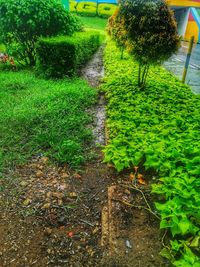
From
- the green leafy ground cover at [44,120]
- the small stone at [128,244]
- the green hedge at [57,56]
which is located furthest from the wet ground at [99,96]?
the small stone at [128,244]

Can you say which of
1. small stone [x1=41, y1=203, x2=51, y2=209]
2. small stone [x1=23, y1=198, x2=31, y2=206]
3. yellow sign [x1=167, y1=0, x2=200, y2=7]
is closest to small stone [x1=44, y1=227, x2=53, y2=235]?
small stone [x1=41, y1=203, x2=51, y2=209]

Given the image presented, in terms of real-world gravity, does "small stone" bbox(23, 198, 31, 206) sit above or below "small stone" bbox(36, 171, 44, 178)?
below

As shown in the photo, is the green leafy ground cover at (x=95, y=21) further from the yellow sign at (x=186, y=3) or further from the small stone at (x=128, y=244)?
the small stone at (x=128, y=244)

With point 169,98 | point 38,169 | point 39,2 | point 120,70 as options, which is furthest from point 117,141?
point 39,2

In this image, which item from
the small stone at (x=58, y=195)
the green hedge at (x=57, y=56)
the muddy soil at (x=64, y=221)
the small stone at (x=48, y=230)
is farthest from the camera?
the green hedge at (x=57, y=56)

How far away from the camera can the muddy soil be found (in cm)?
246

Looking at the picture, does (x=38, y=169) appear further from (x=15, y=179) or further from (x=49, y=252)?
(x=49, y=252)

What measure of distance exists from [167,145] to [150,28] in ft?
11.2

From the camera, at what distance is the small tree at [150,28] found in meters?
5.91

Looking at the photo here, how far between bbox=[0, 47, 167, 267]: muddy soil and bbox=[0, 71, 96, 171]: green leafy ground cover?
0.32 meters

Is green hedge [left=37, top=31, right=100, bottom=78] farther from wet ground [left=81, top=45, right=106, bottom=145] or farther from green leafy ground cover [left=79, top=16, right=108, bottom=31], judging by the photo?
green leafy ground cover [left=79, top=16, right=108, bottom=31]

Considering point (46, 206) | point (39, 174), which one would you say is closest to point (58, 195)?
point (46, 206)

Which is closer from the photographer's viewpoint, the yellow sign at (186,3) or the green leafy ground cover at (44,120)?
the green leafy ground cover at (44,120)

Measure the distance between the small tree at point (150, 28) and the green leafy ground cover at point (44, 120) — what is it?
174 cm
